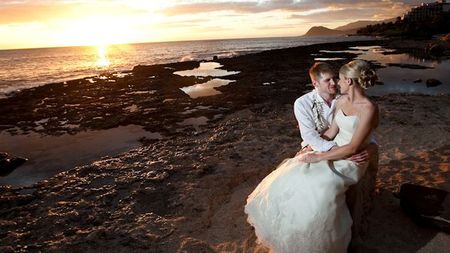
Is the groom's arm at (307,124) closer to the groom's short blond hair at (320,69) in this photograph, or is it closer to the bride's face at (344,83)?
the groom's short blond hair at (320,69)

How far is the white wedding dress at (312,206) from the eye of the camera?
15.7 ft

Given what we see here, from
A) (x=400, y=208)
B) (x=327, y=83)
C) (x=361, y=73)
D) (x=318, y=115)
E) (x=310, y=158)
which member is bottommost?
(x=400, y=208)

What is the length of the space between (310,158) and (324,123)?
74cm

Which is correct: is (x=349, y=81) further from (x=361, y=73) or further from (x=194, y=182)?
(x=194, y=182)

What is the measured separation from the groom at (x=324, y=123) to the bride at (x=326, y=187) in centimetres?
15

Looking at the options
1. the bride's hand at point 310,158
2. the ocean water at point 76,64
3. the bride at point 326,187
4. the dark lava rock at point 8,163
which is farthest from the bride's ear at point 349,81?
the ocean water at point 76,64

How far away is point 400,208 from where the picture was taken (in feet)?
21.6

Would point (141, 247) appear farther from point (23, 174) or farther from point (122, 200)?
point (23, 174)

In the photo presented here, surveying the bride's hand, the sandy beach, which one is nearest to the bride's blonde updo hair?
the bride's hand

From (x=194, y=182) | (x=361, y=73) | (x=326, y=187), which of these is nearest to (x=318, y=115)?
(x=361, y=73)

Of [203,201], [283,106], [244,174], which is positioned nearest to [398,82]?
[283,106]

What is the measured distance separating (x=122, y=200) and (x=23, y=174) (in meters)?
4.20

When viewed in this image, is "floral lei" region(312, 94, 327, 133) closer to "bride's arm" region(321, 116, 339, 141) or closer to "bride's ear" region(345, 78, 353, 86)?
"bride's arm" region(321, 116, 339, 141)

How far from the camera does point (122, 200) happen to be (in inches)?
320
